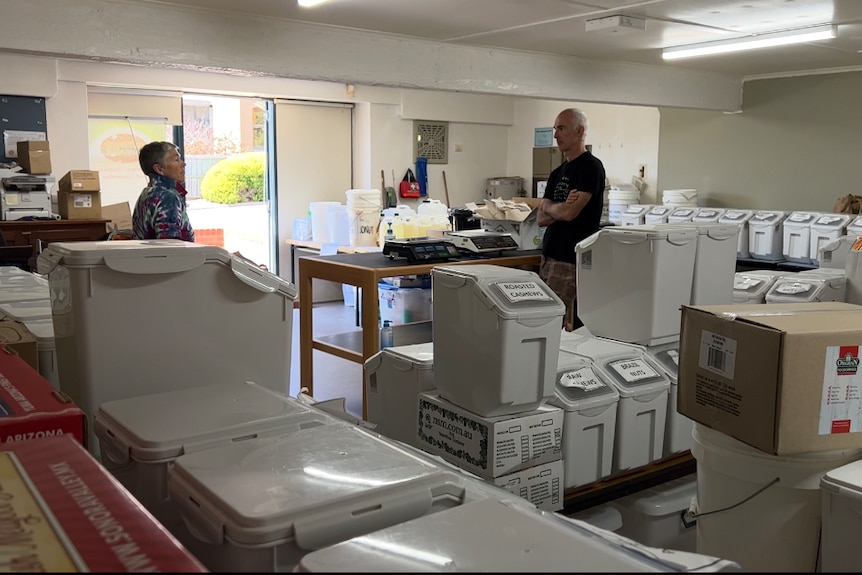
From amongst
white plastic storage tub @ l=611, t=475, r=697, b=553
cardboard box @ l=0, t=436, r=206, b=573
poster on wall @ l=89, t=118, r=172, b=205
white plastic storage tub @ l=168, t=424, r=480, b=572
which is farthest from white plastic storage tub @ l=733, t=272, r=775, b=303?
poster on wall @ l=89, t=118, r=172, b=205

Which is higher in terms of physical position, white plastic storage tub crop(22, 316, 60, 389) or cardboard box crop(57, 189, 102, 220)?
cardboard box crop(57, 189, 102, 220)

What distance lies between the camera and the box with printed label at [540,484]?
2480 millimetres

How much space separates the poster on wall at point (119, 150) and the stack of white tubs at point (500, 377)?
18.5 ft

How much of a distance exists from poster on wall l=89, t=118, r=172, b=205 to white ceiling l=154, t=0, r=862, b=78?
11.7 ft

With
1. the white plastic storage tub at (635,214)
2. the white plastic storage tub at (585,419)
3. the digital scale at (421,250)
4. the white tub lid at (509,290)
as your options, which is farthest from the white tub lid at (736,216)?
the white tub lid at (509,290)

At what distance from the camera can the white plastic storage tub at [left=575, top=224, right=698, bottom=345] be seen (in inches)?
121

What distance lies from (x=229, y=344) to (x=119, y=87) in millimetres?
6053

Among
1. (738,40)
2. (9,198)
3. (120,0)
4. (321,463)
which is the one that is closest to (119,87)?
(9,198)

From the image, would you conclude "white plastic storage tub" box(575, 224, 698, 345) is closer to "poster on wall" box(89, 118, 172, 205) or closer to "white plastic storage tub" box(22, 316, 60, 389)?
"white plastic storage tub" box(22, 316, 60, 389)

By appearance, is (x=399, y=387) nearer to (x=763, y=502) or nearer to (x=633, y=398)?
(x=633, y=398)

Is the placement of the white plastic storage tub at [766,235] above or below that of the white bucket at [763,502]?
above

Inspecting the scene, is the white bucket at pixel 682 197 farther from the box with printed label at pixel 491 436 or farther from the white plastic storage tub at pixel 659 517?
the box with printed label at pixel 491 436

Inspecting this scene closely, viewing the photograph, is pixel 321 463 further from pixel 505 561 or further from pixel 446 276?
pixel 446 276

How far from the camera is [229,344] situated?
6.24 feet
